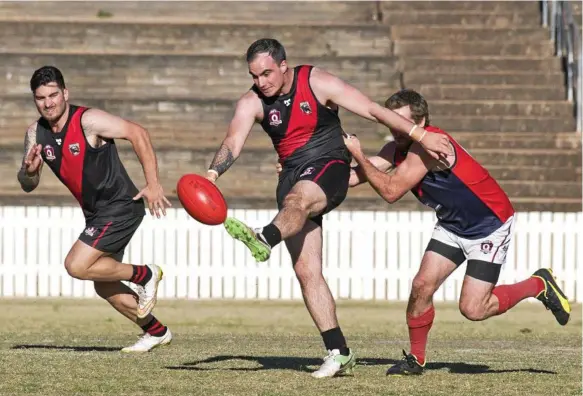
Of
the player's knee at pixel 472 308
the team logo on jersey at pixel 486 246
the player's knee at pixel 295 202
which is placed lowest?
the player's knee at pixel 472 308

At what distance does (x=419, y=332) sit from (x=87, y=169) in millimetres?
2915

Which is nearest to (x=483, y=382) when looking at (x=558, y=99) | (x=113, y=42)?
(x=558, y=99)

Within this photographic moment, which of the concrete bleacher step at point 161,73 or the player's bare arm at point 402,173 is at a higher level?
the concrete bleacher step at point 161,73

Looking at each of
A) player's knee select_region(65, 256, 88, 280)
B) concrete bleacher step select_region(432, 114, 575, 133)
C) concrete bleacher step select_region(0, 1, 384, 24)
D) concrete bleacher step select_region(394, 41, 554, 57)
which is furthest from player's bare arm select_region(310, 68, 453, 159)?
concrete bleacher step select_region(0, 1, 384, 24)

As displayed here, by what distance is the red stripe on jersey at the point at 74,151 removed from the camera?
10.7 meters

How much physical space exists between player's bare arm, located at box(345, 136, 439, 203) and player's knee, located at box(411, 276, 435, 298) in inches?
24.8

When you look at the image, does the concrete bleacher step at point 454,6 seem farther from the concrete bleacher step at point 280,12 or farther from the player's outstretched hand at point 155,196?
the player's outstretched hand at point 155,196

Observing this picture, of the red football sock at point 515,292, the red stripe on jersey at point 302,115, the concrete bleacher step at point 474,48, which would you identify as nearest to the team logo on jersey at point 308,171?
the red stripe on jersey at point 302,115

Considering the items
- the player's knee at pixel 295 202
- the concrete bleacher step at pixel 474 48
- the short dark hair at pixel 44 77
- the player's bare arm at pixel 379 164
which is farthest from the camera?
the concrete bleacher step at pixel 474 48

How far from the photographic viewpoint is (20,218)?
20.3m

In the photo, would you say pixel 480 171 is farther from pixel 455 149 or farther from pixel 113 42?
pixel 113 42

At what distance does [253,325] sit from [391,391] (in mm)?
8626

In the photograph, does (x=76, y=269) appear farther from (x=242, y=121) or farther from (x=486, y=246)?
(x=486, y=246)

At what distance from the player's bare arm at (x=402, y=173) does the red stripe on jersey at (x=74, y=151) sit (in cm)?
230
